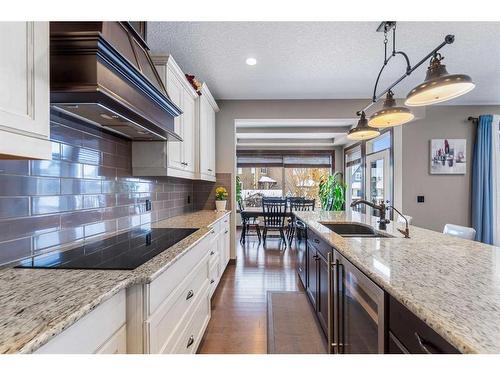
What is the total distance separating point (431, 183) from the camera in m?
Answer: 4.04

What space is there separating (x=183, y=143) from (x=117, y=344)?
1897 mm

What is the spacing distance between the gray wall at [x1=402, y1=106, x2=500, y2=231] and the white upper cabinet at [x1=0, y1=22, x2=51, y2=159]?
15.0 ft

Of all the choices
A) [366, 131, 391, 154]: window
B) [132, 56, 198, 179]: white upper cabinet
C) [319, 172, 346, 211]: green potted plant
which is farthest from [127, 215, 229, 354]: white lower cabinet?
[319, 172, 346, 211]: green potted plant

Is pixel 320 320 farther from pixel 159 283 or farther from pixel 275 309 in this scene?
pixel 159 283

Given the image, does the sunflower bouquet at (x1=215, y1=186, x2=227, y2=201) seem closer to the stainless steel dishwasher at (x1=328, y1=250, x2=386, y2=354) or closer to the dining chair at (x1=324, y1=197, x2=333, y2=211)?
the stainless steel dishwasher at (x1=328, y1=250, x2=386, y2=354)

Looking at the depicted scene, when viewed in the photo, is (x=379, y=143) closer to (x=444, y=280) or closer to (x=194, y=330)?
(x=444, y=280)

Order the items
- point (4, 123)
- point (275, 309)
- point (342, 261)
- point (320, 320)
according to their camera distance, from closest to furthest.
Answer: point (4, 123) < point (342, 261) < point (320, 320) < point (275, 309)

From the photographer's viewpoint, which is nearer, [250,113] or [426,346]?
[426,346]

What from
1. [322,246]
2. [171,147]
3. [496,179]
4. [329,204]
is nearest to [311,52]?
[171,147]

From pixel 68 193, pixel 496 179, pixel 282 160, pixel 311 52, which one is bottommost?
pixel 68 193

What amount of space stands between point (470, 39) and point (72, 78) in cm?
331
